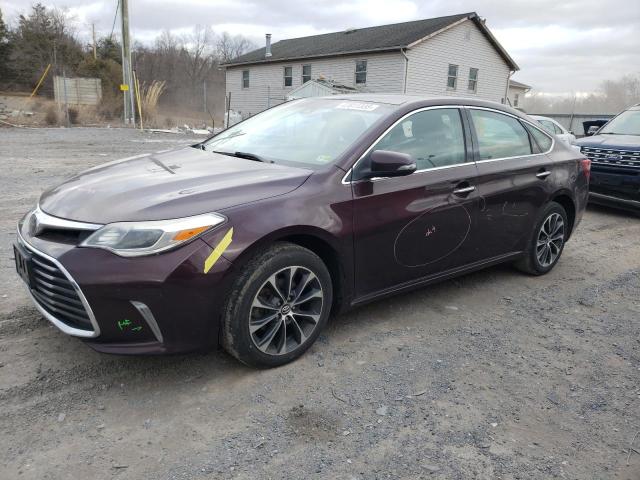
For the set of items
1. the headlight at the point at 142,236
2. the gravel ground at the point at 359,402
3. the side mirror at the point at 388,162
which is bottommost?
the gravel ground at the point at 359,402

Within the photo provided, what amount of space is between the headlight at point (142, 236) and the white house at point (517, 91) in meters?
45.2

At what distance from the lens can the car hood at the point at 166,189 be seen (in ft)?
8.97

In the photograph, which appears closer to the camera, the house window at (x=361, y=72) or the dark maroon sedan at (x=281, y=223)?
the dark maroon sedan at (x=281, y=223)

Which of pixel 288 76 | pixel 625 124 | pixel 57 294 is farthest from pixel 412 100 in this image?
pixel 288 76

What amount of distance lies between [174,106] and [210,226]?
138 ft

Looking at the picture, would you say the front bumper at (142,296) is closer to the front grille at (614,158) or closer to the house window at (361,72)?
the front grille at (614,158)

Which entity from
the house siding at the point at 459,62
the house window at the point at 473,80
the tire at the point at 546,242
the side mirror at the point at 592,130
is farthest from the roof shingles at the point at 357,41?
the tire at the point at 546,242

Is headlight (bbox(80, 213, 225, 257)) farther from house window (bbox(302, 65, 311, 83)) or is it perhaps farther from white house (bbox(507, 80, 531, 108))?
white house (bbox(507, 80, 531, 108))

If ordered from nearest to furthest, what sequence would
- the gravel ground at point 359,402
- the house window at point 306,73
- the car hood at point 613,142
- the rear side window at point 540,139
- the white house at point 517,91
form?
the gravel ground at point 359,402 < the rear side window at point 540,139 < the car hood at point 613,142 < the house window at point 306,73 < the white house at point 517,91

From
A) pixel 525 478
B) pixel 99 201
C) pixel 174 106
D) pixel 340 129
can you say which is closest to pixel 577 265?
pixel 340 129

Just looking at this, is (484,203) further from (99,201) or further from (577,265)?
(99,201)

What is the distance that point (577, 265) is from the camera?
5492 millimetres

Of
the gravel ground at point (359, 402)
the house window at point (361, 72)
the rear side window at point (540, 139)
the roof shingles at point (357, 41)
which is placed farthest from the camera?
the house window at point (361, 72)

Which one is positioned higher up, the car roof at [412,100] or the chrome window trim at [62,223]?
the car roof at [412,100]
